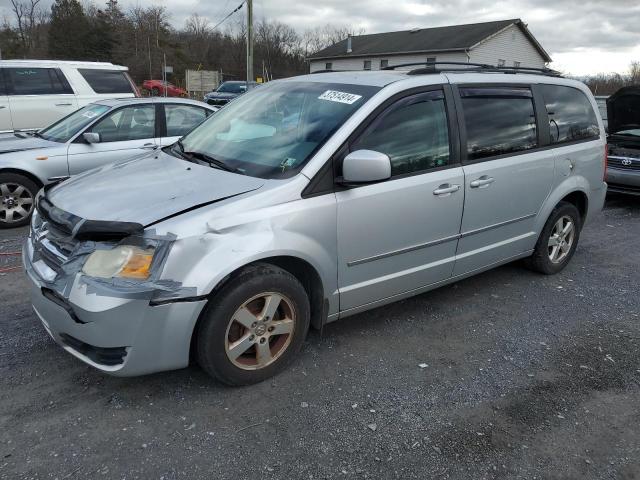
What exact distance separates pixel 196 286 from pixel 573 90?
413 cm

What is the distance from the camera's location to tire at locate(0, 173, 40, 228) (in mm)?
6121

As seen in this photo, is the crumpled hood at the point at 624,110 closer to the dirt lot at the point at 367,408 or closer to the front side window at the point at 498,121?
the front side window at the point at 498,121

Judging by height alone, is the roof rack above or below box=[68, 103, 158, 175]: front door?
above

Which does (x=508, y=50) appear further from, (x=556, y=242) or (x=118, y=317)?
(x=118, y=317)

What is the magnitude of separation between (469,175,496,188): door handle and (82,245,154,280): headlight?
237 cm

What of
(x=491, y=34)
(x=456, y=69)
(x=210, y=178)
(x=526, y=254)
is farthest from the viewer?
(x=491, y=34)

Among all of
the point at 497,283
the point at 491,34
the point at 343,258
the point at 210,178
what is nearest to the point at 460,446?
the point at 343,258

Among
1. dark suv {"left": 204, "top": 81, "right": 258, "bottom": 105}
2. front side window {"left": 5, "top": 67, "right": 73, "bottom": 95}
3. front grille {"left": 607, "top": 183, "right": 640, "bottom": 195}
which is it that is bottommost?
front grille {"left": 607, "top": 183, "right": 640, "bottom": 195}

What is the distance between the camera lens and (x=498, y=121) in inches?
161

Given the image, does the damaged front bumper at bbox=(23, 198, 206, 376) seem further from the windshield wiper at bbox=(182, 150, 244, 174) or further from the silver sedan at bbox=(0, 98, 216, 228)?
the silver sedan at bbox=(0, 98, 216, 228)

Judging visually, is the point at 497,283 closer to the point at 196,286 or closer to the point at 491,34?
the point at 196,286

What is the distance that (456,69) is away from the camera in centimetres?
410

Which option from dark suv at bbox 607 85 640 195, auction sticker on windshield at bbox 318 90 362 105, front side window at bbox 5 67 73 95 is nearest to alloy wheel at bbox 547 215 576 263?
auction sticker on windshield at bbox 318 90 362 105

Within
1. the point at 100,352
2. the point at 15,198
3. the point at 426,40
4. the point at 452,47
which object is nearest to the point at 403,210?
the point at 100,352
